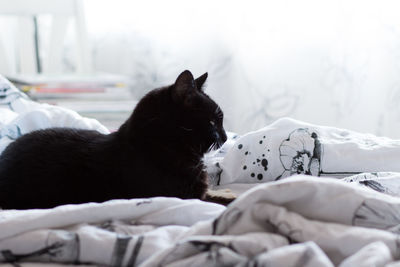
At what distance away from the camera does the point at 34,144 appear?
915mm

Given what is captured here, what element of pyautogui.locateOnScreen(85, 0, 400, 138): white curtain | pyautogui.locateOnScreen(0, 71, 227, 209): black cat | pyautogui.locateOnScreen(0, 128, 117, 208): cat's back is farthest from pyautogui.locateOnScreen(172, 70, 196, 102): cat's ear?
pyautogui.locateOnScreen(85, 0, 400, 138): white curtain

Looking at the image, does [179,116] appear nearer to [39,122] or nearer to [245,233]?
[39,122]

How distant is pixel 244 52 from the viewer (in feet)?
5.76

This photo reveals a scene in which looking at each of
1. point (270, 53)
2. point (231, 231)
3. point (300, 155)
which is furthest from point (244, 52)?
point (231, 231)

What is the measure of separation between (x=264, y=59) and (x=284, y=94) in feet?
0.44

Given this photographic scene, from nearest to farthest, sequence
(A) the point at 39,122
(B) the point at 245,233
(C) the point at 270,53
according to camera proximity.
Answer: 1. (B) the point at 245,233
2. (A) the point at 39,122
3. (C) the point at 270,53

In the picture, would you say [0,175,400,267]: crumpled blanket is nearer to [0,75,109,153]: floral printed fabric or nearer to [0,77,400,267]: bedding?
[0,77,400,267]: bedding

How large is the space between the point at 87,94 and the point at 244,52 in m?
0.53

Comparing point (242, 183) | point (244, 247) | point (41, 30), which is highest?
point (41, 30)

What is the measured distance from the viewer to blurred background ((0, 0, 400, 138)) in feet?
4.62

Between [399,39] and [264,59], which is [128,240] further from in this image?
[264,59]

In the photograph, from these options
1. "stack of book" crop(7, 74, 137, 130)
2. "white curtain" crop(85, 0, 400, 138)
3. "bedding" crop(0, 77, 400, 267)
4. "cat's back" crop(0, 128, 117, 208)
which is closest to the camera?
"bedding" crop(0, 77, 400, 267)

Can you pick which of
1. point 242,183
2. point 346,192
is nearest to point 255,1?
point 242,183

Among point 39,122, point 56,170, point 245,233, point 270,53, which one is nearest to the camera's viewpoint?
point 245,233
